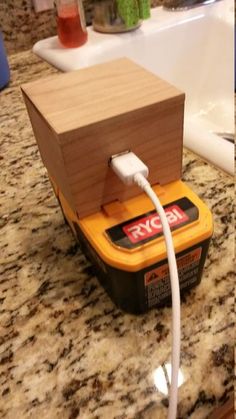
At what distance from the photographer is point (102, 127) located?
11.3 inches

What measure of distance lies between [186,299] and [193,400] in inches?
3.6

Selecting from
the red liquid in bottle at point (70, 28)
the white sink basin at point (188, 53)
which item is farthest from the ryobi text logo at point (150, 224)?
the red liquid in bottle at point (70, 28)

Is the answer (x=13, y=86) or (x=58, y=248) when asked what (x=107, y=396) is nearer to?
(x=58, y=248)

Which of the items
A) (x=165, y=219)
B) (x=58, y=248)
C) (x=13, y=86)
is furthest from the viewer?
(x=13, y=86)

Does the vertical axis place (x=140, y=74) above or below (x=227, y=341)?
above

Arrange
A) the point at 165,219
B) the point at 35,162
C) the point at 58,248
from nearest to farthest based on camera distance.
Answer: the point at 165,219 → the point at 58,248 → the point at 35,162

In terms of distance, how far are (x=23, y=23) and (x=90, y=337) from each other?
Answer: 821 mm

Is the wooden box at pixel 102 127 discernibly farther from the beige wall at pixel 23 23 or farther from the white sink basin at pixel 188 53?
the beige wall at pixel 23 23

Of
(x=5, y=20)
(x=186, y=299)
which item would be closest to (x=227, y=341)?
(x=186, y=299)

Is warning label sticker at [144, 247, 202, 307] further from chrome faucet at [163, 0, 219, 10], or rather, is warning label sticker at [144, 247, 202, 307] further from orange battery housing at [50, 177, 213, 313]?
chrome faucet at [163, 0, 219, 10]

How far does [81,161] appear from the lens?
11.6 inches

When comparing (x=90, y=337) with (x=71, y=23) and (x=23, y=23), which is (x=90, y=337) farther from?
(x=23, y=23)

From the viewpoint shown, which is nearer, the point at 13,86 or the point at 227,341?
the point at 227,341

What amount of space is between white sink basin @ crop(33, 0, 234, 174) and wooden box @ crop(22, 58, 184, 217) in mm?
449
